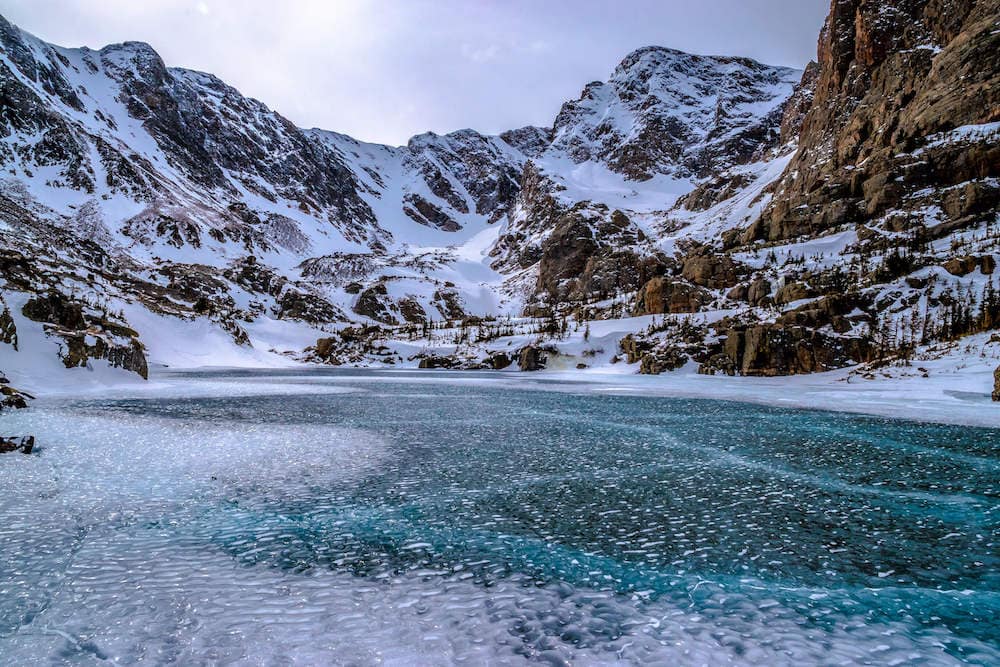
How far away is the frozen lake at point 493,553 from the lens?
11.6 feet

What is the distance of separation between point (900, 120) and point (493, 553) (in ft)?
278

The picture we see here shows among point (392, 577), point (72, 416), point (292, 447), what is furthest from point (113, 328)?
point (392, 577)

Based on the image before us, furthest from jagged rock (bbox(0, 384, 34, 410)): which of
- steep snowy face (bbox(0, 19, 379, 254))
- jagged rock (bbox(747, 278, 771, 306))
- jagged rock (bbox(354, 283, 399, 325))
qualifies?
steep snowy face (bbox(0, 19, 379, 254))

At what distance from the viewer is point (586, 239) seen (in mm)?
118750

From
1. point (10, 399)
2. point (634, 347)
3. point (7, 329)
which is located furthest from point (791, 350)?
point (7, 329)

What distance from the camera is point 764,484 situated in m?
8.16

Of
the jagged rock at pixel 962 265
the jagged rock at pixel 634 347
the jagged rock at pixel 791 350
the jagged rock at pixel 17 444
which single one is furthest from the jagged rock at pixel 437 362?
the jagged rock at pixel 17 444

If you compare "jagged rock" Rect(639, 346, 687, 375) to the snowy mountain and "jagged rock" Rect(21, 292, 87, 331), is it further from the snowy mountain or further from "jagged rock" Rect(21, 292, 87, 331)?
"jagged rock" Rect(21, 292, 87, 331)

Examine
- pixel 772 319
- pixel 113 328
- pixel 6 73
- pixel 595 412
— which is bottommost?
pixel 595 412

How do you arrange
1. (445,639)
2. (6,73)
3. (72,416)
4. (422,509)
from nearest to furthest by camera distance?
(445,639) < (422,509) < (72,416) < (6,73)

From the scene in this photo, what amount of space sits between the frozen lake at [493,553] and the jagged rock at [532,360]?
1780 inches

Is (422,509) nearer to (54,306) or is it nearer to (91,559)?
(91,559)

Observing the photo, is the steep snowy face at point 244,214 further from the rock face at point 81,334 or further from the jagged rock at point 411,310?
the rock face at point 81,334

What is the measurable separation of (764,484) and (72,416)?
17609mm
